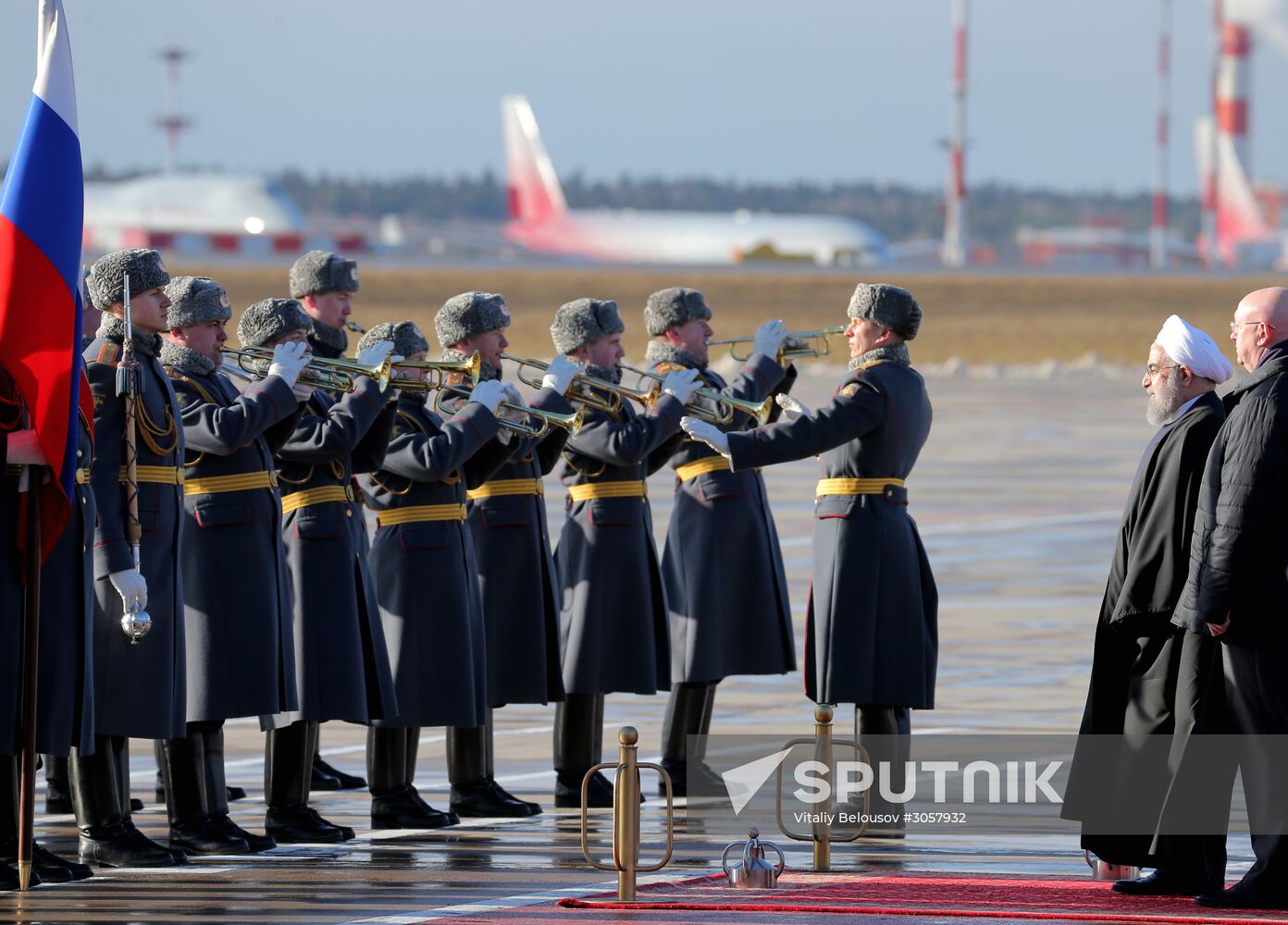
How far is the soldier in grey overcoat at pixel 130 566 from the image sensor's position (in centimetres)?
831

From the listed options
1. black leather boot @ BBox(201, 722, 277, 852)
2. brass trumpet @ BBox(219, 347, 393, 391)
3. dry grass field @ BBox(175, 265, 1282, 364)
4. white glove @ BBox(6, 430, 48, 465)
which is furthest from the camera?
dry grass field @ BBox(175, 265, 1282, 364)

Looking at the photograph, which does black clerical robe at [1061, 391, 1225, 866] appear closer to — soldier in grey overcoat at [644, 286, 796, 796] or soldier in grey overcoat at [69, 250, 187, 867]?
soldier in grey overcoat at [644, 286, 796, 796]

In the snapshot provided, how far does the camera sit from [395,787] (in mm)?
9375

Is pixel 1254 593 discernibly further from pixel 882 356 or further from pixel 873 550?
pixel 882 356

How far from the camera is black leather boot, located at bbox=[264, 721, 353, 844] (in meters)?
8.88

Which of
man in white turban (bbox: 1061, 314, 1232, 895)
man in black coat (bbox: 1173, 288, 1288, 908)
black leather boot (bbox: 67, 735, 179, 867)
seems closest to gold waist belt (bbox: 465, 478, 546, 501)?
black leather boot (bbox: 67, 735, 179, 867)

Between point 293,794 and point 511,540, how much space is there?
5.34 ft

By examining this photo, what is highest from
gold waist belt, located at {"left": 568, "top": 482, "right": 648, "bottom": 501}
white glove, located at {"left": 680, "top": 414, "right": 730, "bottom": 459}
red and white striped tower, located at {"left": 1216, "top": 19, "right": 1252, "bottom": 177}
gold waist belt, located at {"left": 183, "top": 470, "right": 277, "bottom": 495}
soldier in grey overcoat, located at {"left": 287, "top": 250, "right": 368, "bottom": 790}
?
red and white striped tower, located at {"left": 1216, "top": 19, "right": 1252, "bottom": 177}

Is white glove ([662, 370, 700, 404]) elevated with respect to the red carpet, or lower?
elevated

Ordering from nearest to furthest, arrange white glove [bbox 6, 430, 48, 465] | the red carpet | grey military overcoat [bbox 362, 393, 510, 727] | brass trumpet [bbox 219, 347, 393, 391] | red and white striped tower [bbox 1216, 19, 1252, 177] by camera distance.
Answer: the red carpet, white glove [bbox 6, 430, 48, 465], brass trumpet [bbox 219, 347, 393, 391], grey military overcoat [bbox 362, 393, 510, 727], red and white striped tower [bbox 1216, 19, 1252, 177]

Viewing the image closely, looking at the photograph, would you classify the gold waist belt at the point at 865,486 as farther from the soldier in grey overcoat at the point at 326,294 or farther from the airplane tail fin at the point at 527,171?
the airplane tail fin at the point at 527,171

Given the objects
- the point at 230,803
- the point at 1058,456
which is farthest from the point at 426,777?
the point at 1058,456

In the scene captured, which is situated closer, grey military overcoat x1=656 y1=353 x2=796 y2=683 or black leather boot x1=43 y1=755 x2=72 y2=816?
black leather boot x1=43 y1=755 x2=72 y2=816

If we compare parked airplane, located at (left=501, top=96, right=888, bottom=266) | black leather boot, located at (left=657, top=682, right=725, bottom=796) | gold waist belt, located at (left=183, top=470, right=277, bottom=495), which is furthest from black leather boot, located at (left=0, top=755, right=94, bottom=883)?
parked airplane, located at (left=501, top=96, right=888, bottom=266)
